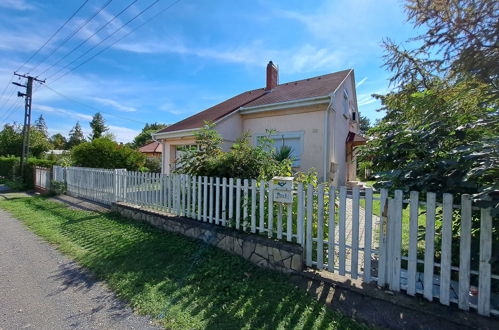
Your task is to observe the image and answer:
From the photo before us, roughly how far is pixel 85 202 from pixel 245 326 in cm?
842

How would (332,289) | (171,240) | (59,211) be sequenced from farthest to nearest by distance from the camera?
(59,211)
(171,240)
(332,289)

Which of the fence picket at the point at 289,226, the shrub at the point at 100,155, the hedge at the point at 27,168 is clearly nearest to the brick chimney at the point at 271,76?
the shrub at the point at 100,155

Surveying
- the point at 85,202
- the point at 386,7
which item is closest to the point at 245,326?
the point at 386,7

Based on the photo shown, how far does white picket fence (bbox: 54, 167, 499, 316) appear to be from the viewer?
2.46 metres

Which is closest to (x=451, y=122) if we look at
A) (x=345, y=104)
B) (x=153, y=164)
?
(x=345, y=104)

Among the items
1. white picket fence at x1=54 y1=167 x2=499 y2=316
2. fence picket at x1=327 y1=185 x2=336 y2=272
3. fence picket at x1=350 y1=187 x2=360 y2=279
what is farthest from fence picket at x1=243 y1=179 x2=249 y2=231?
fence picket at x1=350 y1=187 x2=360 y2=279

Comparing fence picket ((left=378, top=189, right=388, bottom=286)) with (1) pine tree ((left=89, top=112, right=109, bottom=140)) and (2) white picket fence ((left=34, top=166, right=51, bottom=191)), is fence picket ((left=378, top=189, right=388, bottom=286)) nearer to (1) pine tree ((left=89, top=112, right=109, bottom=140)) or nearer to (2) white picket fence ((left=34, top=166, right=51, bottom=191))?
(2) white picket fence ((left=34, top=166, right=51, bottom=191))

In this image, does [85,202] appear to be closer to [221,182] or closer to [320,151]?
[221,182]

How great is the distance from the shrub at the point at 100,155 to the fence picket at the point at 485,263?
14462 millimetres

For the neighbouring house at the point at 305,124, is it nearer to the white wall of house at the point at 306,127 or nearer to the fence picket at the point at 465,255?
the white wall of house at the point at 306,127

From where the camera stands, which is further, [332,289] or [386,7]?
[386,7]

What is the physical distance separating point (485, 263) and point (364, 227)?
151 cm

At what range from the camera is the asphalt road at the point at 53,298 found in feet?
8.15

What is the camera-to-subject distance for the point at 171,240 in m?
4.67
